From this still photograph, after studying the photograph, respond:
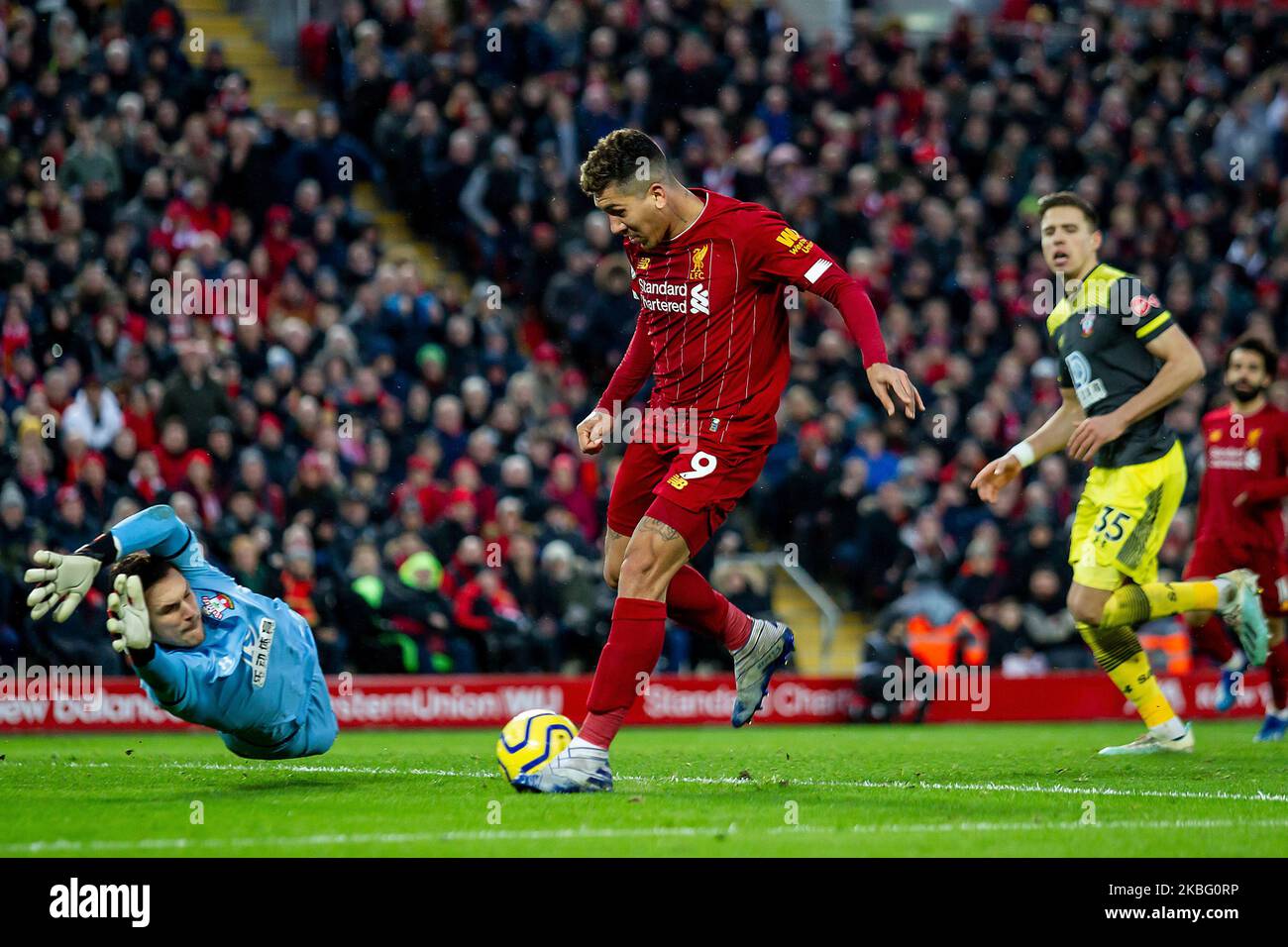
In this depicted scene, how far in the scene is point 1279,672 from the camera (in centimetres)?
1113

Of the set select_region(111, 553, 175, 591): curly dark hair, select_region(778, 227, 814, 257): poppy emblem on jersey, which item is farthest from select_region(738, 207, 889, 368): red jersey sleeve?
select_region(111, 553, 175, 591): curly dark hair

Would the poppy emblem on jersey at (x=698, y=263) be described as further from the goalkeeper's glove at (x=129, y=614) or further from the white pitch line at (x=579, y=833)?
the goalkeeper's glove at (x=129, y=614)

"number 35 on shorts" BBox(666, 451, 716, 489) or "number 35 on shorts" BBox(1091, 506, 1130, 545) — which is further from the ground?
"number 35 on shorts" BBox(666, 451, 716, 489)

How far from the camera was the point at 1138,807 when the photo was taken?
6789 mm

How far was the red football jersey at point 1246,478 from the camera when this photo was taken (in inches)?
450

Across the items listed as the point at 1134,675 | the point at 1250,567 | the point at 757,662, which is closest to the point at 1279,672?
the point at 1250,567

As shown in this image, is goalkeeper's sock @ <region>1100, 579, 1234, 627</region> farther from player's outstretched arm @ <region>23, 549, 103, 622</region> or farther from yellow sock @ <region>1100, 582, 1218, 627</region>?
player's outstretched arm @ <region>23, 549, 103, 622</region>

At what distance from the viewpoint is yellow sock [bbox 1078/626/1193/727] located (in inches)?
364

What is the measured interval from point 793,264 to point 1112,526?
274cm

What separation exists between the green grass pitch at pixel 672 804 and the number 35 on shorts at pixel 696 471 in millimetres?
→ 1287

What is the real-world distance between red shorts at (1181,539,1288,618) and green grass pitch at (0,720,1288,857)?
1529 mm

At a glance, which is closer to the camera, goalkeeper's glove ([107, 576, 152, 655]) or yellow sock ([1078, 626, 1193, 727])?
goalkeeper's glove ([107, 576, 152, 655])

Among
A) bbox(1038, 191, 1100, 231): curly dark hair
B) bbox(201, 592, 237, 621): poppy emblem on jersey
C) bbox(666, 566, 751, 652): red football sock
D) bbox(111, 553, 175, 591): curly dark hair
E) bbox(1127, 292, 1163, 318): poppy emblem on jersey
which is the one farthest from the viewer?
bbox(1038, 191, 1100, 231): curly dark hair

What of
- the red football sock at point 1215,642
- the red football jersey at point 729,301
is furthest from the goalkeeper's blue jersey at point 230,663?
the red football sock at point 1215,642
